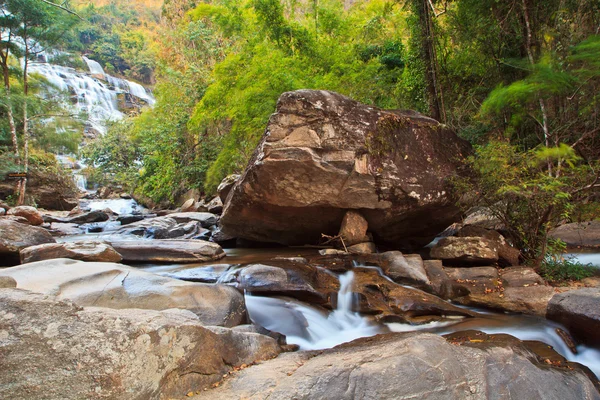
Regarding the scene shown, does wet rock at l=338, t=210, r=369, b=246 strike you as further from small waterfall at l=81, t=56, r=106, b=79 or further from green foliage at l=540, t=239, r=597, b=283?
small waterfall at l=81, t=56, r=106, b=79

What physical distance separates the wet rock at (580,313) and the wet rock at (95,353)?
3.83 meters

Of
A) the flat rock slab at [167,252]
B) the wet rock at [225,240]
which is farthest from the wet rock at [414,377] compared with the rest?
the wet rock at [225,240]

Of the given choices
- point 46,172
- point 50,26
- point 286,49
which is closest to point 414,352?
point 286,49

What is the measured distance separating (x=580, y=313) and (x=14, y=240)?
8.32m

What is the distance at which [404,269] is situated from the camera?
6051mm

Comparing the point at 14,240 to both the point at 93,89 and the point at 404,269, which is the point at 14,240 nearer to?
the point at 404,269

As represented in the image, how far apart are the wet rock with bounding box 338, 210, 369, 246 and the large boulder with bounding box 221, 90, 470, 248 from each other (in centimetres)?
15

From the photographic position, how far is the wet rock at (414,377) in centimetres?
239

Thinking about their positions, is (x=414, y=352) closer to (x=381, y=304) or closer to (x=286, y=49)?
(x=381, y=304)

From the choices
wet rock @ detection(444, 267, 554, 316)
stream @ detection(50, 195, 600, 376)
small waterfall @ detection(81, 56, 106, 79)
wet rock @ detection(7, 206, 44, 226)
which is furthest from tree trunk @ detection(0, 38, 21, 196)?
small waterfall @ detection(81, 56, 106, 79)

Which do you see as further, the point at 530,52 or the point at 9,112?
the point at 9,112

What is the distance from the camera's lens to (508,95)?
7301 mm

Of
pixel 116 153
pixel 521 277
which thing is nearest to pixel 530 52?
pixel 521 277

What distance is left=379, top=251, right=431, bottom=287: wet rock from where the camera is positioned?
19.1 ft
